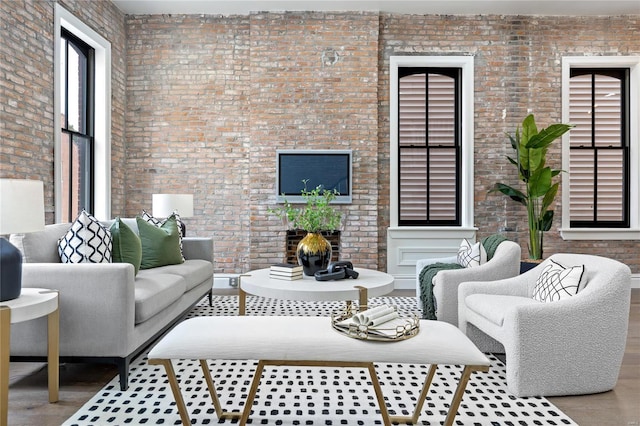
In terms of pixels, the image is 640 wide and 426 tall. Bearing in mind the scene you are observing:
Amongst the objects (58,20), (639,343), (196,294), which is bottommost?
(639,343)

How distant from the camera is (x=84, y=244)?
9.93ft

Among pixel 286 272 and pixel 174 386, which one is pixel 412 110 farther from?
pixel 174 386

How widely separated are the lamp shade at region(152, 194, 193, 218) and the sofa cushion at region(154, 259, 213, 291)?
2.55ft

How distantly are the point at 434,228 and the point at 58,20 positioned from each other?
15.9ft

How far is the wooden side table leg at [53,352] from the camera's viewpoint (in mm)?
2398

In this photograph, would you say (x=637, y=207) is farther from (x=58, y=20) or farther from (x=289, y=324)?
(x=58, y=20)

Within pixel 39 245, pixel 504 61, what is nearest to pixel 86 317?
pixel 39 245

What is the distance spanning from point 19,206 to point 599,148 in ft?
22.0

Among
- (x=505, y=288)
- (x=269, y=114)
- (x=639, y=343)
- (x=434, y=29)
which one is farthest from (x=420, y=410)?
(x=434, y=29)

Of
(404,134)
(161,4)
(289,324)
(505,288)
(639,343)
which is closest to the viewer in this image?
(289,324)

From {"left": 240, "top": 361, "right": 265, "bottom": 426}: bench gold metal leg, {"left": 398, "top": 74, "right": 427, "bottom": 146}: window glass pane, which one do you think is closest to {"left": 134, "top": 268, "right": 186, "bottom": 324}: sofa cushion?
{"left": 240, "top": 361, "right": 265, "bottom": 426}: bench gold metal leg

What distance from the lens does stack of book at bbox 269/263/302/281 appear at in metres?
3.34

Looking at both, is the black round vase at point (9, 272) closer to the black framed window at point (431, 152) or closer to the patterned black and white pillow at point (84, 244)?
the patterned black and white pillow at point (84, 244)

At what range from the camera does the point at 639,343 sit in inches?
140
